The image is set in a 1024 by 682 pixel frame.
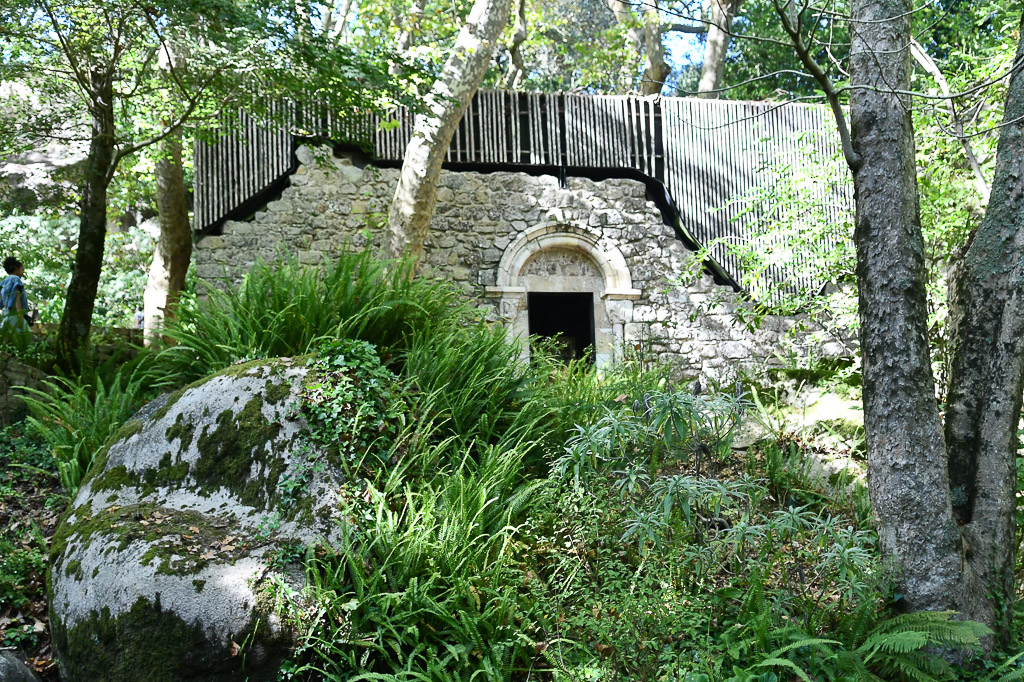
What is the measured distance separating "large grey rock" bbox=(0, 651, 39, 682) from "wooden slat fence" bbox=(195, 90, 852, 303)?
6961 mm

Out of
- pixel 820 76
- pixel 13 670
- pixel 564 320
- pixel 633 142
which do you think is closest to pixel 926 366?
pixel 820 76

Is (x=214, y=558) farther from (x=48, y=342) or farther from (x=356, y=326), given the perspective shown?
(x=48, y=342)

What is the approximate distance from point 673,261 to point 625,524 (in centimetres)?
693

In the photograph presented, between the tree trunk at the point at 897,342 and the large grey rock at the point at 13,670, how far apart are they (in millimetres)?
3814

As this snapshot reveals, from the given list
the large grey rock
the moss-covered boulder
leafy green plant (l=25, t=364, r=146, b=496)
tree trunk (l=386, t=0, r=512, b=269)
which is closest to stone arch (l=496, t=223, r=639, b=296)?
tree trunk (l=386, t=0, r=512, b=269)

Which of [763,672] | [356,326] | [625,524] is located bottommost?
[763,672]

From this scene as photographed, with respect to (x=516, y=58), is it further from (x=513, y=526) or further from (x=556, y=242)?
(x=513, y=526)

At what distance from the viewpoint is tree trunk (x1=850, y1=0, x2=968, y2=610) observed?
149 inches

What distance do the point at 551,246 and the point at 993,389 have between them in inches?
269

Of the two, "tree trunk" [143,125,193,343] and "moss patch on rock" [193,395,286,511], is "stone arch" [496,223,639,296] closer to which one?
"tree trunk" [143,125,193,343]

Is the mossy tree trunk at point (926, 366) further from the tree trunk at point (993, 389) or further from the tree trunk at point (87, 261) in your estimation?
the tree trunk at point (87, 261)

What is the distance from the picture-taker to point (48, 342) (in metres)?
6.56

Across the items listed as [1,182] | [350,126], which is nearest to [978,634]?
[350,126]

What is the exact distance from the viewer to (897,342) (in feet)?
12.6
